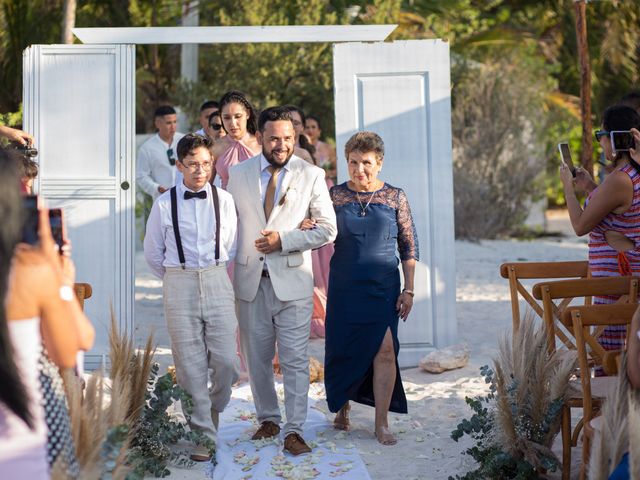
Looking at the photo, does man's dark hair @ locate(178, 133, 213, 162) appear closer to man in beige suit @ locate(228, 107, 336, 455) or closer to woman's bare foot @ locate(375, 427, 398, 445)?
man in beige suit @ locate(228, 107, 336, 455)

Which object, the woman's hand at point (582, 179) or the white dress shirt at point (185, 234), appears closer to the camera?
the white dress shirt at point (185, 234)

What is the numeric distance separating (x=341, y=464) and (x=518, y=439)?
1208mm

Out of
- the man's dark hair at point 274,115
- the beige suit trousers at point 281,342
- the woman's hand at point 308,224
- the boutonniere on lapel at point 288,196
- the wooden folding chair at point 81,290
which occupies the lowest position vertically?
the beige suit trousers at point 281,342

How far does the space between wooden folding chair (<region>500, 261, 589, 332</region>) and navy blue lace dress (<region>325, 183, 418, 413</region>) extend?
68 cm

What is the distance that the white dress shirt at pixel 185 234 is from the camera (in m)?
5.62

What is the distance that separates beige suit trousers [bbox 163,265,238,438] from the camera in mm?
5605

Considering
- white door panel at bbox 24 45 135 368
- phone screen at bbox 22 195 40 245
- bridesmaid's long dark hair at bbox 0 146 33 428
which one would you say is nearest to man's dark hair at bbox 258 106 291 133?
white door panel at bbox 24 45 135 368

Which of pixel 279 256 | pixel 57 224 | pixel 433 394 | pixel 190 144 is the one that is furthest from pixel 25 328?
pixel 433 394

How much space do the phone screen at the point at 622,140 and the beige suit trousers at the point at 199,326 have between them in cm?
230

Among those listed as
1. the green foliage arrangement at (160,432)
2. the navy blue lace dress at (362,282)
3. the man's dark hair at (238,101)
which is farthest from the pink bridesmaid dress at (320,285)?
the green foliage arrangement at (160,432)

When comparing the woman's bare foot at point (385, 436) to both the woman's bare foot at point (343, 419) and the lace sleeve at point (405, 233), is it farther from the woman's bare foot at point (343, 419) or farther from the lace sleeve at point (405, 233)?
the lace sleeve at point (405, 233)

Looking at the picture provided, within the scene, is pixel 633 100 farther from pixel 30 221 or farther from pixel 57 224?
pixel 30 221

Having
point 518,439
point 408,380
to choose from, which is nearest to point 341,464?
point 518,439

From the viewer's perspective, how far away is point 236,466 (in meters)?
5.70
